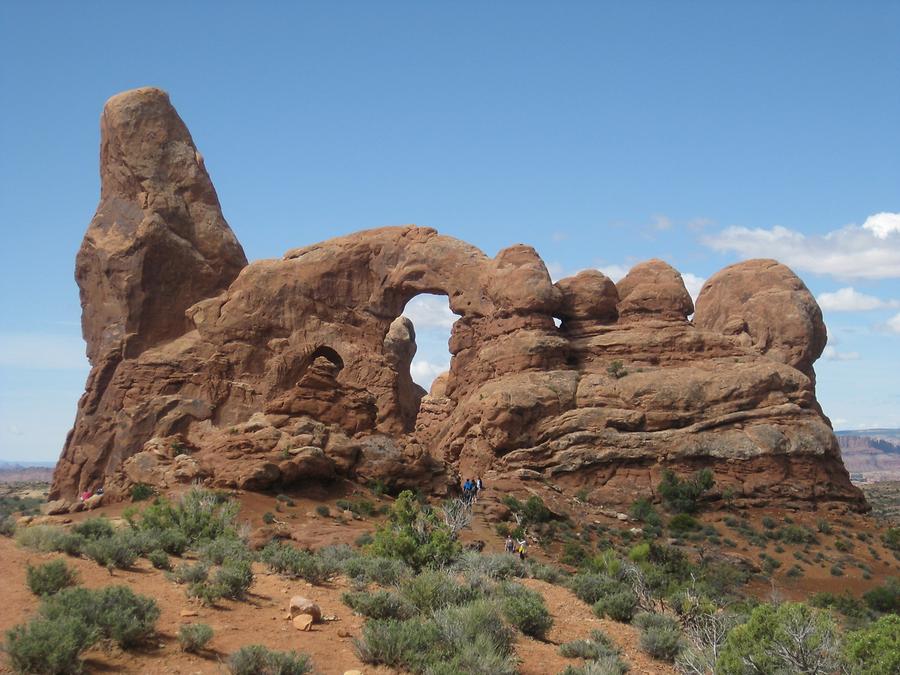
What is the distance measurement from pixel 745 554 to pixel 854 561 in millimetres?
4169

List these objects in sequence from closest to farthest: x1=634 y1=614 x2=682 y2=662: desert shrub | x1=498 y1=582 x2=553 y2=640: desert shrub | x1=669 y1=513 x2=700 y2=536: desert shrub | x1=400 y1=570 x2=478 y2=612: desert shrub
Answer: x1=400 y1=570 x2=478 y2=612: desert shrub
x1=498 y1=582 x2=553 y2=640: desert shrub
x1=634 y1=614 x2=682 y2=662: desert shrub
x1=669 y1=513 x2=700 y2=536: desert shrub

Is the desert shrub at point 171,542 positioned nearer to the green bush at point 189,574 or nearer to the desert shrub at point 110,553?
the desert shrub at point 110,553

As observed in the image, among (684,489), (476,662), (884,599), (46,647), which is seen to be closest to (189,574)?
(46,647)

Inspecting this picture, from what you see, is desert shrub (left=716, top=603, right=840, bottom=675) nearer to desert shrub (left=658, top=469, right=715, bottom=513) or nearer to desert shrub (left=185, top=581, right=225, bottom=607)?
desert shrub (left=185, top=581, right=225, bottom=607)

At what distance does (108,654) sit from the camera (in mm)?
9008

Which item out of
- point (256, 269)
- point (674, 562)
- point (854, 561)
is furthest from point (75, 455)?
point (854, 561)

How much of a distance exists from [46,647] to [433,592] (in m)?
5.55

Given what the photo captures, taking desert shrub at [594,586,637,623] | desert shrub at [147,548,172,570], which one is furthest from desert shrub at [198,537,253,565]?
desert shrub at [594,586,637,623]

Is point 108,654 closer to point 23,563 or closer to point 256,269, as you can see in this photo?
point 23,563

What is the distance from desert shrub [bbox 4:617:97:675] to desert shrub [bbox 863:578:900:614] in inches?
943

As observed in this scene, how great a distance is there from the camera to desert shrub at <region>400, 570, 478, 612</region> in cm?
1212

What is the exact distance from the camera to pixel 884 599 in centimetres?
2572

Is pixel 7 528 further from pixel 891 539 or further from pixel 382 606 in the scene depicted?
pixel 891 539

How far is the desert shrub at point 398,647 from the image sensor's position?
970cm
